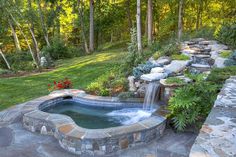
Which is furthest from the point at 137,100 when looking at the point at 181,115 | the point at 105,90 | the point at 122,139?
the point at 122,139

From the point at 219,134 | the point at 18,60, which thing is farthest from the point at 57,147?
the point at 18,60

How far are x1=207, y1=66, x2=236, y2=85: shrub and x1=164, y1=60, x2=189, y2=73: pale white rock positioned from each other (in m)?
1.19

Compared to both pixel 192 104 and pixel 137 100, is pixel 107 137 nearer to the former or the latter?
pixel 192 104

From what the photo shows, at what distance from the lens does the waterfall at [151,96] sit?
5.46 metres

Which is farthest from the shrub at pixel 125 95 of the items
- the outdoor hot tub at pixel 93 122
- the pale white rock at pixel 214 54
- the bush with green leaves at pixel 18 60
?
the bush with green leaves at pixel 18 60

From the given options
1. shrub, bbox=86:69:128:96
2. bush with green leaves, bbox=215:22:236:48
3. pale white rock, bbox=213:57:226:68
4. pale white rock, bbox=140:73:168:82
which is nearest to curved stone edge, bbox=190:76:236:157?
pale white rock, bbox=140:73:168:82

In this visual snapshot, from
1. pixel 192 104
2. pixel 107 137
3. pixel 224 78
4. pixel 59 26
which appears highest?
pixel 59 26

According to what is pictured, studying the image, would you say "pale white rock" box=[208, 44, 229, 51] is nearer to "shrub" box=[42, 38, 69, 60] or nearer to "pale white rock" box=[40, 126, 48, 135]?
"pale white rock" box=[40, 126, 48, 135]

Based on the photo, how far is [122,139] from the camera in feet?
12.6

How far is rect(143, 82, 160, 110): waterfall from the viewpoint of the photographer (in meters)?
5.46

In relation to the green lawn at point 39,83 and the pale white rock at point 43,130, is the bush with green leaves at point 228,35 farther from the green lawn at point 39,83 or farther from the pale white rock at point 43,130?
the pale white rock at point 43,130

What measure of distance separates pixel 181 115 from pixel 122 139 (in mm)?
1311

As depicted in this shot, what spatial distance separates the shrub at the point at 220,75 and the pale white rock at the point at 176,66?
46.9 inches

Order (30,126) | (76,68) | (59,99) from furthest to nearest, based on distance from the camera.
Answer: (76,68) → (59,99) → (30,126)
